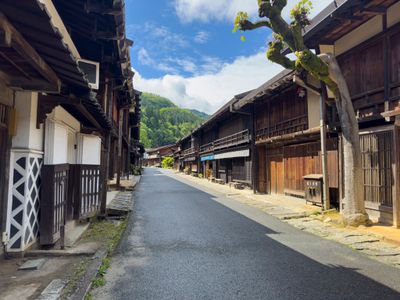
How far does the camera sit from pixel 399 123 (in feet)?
27.5

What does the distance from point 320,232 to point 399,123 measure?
11.8 feet

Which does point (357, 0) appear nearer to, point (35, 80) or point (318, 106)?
point (318, 106)

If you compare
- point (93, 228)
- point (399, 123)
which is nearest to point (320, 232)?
point (399, 123)

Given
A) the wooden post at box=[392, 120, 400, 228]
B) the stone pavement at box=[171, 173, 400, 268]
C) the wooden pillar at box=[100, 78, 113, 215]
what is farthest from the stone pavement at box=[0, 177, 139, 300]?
the wooden post at box=[392, 120, 400, 228]

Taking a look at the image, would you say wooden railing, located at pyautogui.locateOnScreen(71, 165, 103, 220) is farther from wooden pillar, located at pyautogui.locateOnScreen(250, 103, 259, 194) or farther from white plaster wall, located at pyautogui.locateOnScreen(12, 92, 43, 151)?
wooden pillar, located at pyautogui.locateOnScreen(250, 103, 259, 194)

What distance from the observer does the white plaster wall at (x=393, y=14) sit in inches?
342

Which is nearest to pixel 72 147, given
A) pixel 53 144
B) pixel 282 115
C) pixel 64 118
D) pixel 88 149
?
pixel 88 149

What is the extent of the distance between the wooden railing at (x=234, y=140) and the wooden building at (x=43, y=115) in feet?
42.9

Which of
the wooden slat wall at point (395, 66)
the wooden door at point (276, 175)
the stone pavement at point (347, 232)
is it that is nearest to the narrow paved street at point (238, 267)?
the stone pavement at point (347, 232)

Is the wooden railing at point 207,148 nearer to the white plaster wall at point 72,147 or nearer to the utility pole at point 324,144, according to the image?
the utility pole at point 324,144

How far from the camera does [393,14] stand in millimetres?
8859

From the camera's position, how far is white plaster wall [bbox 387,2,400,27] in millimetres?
8688

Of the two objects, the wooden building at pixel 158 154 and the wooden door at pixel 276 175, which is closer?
the wooden door at pixel 276 175

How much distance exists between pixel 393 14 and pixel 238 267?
8.26 meters
